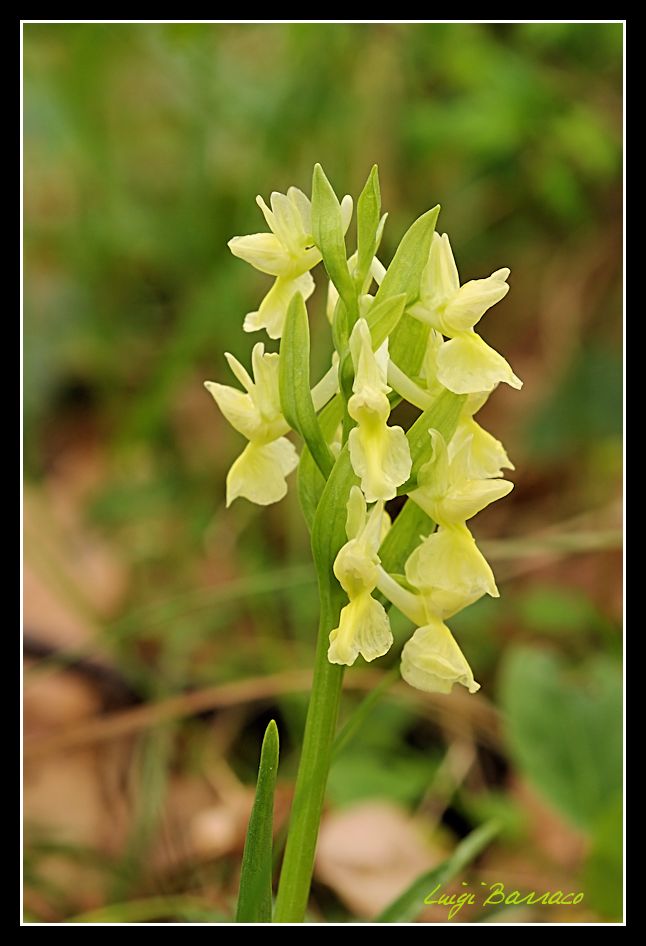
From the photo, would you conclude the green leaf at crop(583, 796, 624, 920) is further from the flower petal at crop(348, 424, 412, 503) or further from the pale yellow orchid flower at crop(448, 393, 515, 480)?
the flower petal at crop(348, 424, 412, 503)

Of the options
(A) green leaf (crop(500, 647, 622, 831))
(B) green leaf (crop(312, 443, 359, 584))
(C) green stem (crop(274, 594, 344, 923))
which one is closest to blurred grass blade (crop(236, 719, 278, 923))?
(C) green stem (crop(274, 594, 344, 923))

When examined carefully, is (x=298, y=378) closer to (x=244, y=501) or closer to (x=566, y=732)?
(x=566, y=732)

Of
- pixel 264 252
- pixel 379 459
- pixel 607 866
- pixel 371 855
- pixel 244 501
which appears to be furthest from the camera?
pixel 244 501

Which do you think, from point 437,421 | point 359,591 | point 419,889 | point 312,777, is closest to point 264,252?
point 437,421

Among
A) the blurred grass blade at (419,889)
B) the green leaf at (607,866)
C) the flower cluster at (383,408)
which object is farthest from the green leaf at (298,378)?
the green leaf at (607,866)

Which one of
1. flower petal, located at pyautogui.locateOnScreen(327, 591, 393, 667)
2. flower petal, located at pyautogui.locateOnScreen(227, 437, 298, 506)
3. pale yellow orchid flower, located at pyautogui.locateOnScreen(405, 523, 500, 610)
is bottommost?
flower petal, located at pyautogui.locateOnScreen(327, 591, 393, 667)

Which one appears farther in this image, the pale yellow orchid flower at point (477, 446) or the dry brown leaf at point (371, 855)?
the dry brown leaf at point (371, 855)
